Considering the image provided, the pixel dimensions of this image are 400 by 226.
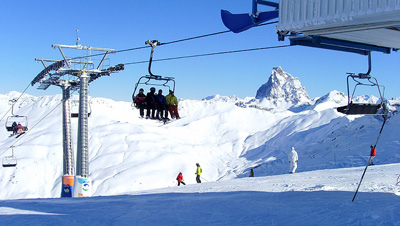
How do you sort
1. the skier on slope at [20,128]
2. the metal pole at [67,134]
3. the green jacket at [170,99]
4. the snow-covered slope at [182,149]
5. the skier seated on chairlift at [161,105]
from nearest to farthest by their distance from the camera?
the skier seated on chairlift at [161,105]
the green jacket at [170,99]
the metal pole at [67,134]
the skier on slope at [20,128]
the snow-covered slope at [182,149]

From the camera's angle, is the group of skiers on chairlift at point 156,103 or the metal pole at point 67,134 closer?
the group of skiers on chairlift at point 156,103

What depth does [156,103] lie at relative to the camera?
538 inches

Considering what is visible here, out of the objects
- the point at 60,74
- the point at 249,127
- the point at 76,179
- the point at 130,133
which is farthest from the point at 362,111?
the point at 249,127

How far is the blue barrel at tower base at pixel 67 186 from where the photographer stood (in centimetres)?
1870

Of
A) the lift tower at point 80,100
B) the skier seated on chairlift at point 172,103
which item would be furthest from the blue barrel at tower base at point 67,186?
the skier seated on chairlift at point 172,103

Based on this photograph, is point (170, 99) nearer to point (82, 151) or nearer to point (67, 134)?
point (82, 151)

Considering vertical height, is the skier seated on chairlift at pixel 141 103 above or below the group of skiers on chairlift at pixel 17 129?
above

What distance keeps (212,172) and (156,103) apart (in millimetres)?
31585

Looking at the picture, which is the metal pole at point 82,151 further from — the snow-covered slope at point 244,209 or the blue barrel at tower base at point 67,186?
the snow-covered slope at point 244,209

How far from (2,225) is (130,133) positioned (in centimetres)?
4713

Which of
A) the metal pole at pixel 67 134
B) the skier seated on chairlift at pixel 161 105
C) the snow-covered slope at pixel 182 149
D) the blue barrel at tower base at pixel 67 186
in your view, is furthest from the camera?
the snow-covered slope at pixel 182 149

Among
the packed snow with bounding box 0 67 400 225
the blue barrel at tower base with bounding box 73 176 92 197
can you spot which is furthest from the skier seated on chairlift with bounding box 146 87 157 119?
the blue barrel at tower base with bounding box 73 176 92 197

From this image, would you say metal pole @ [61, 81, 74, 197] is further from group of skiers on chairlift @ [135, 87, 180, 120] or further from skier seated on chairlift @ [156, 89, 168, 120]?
skier seated on chairlift @ [156, 89, 168, 120]

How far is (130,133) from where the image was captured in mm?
55094
